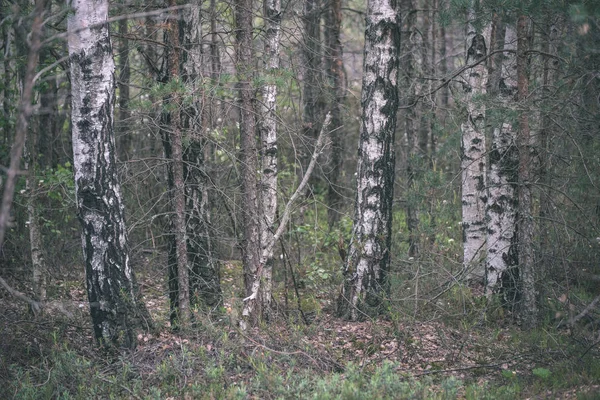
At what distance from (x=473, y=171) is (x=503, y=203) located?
1.42m

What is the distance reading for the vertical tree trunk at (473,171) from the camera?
1095 centimetres

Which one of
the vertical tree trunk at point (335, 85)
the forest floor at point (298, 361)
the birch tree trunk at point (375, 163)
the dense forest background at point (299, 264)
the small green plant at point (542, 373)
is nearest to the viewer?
the forest floor at point (298, 361)

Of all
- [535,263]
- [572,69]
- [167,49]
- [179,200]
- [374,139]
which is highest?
[167,49]

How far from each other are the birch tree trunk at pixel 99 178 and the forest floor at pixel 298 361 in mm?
439

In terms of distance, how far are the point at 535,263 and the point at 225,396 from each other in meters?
4.85

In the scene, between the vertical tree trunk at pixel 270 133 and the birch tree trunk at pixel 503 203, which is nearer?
the birch tree trunk at pixel 503 203

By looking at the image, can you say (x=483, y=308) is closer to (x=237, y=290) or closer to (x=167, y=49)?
(x=237, y=290)

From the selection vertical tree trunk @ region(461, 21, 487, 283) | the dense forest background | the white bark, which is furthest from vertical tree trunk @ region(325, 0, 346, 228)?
the white bark

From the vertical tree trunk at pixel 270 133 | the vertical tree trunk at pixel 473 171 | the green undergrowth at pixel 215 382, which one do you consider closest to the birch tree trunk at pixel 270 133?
the vertical tree trunk at pixel 270 133

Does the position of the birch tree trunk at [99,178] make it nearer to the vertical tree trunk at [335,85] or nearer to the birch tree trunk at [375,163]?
the birch tree trunk at [375,163]

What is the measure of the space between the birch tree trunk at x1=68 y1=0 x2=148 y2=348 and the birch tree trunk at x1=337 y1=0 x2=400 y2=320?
3373 millimetres

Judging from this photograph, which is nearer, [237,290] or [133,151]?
[237,290]

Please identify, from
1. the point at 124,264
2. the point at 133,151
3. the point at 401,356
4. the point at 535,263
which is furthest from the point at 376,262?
the point at 133,151

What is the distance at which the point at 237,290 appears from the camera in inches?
417
